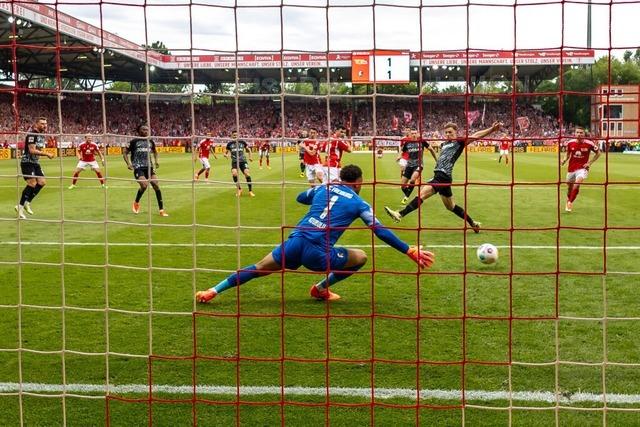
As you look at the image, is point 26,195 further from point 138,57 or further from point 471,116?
point 471,116

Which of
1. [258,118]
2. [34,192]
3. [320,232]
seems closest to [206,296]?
[320,232]

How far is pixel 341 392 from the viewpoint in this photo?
16.2 feet

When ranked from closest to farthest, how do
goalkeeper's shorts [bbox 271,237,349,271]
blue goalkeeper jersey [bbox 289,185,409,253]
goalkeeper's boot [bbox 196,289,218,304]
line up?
blue goalkeeper jersey [bbox 289,185,409,253]
goalkeeper's shorts [bbox 271,237,349,271]
goalkeeper's boot [bbox 196,289,218,304]

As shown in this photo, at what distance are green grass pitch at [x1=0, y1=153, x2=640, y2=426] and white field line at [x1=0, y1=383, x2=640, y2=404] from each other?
0.06 ft

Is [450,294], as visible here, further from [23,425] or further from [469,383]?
[23,425]

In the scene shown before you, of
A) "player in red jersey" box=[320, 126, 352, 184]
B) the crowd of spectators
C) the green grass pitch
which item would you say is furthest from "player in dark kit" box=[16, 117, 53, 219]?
"player in red jersey" box=[320, 126, 352, 184]

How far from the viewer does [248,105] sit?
34844 millimetres

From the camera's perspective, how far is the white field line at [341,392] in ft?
15.8

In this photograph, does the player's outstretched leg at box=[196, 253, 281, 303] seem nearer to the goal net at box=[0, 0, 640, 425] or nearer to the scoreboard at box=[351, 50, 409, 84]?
the goal net at box=[0, 0, 640, 425]

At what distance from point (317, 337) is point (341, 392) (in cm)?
127

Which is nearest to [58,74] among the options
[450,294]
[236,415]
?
[236,415]

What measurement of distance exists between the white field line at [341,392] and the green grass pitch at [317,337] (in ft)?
0.06

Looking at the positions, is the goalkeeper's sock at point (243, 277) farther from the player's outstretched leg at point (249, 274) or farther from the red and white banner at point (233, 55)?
the red and white banner at point (233, 55)

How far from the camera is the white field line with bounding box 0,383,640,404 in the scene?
15.8ft
